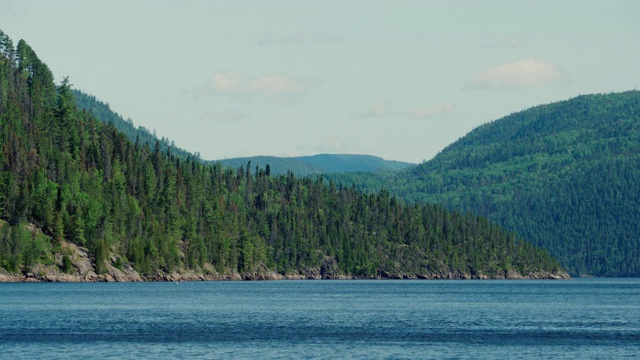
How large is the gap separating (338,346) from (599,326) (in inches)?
1599

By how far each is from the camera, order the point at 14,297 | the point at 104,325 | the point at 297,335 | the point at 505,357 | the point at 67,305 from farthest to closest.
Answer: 1. the point at 14,297
2. the point at 67,305
3. the point at 104,325
4. the point at 297,335
5. the point at 505,357

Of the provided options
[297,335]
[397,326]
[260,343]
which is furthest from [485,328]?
[260,343]

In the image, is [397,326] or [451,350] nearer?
[451,350]

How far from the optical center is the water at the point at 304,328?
94000 mm

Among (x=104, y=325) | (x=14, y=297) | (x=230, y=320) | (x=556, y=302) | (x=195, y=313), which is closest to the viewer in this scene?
(x=104, y=325)

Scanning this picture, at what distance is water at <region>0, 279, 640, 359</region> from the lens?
308ft

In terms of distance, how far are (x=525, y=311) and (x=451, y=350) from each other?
60968 millimetres

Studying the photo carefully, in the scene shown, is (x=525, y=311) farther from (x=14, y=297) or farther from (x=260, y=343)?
(x=14, y=297)

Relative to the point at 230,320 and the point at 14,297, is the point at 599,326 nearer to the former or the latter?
the point at 230,320

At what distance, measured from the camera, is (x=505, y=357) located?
298 feet

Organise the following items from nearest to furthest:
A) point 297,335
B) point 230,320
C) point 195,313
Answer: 1. point 297,335
2. point 230,320
3. point 195,313

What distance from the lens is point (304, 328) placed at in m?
118

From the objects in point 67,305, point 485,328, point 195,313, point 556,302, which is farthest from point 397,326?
point 556,302

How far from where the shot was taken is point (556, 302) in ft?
613
